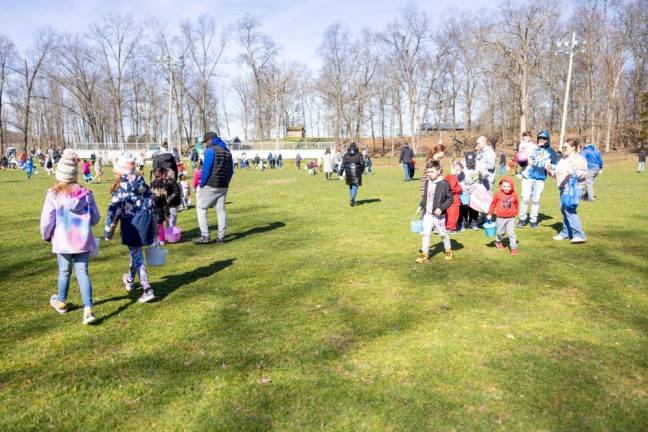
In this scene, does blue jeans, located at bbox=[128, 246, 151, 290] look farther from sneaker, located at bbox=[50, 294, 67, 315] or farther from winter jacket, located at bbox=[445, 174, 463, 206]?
winter jacket, located at bbox=[445, 174, 463, 206]

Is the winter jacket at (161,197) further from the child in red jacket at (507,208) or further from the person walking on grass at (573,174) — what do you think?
the person walking on grass at (573,174)

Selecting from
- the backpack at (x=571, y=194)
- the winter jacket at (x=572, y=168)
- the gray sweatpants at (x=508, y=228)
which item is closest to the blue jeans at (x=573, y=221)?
the backpack at (x=571, y=194)

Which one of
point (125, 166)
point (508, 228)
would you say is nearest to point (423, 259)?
point (508, 228)

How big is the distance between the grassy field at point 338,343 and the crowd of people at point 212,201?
513 mm

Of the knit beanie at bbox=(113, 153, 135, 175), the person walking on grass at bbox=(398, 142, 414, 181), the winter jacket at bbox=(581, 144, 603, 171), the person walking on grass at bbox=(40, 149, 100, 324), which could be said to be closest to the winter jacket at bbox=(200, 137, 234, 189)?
the knit beanie at bbox=(113, 153, 135, 175)

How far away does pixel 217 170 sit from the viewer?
27.5ft

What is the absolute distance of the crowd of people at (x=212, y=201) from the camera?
15.4 feet

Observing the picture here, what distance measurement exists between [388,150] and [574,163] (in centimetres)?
6033

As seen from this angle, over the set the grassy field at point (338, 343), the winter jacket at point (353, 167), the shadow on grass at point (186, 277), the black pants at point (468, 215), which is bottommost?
the grassy field at point (338, 343)

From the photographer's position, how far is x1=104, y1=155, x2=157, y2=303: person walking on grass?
5.25 meters

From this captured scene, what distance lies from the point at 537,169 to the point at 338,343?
7.27m

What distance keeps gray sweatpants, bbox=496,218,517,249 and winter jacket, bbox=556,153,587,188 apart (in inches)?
57.6

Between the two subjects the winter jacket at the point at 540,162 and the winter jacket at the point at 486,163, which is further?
the winter jacket at the point at 540,162

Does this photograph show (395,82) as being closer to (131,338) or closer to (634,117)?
(634,117)
